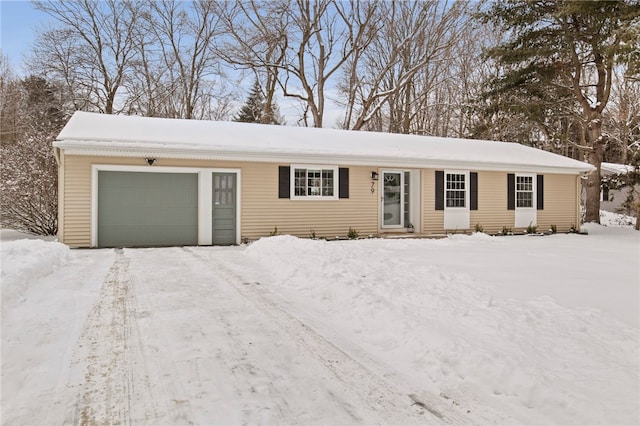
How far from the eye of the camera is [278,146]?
1067 centimetres

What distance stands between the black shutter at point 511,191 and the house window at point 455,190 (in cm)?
170

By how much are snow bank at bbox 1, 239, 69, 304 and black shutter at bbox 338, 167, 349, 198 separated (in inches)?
263

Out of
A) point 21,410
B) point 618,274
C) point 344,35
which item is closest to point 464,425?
point 21,410

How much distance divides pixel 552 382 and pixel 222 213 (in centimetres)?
863

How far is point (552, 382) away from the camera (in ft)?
8.82

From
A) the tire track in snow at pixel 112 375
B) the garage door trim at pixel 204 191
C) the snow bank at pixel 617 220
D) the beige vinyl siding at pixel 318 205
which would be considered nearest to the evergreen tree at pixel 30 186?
the beige vinyl siding at pixel 318 205

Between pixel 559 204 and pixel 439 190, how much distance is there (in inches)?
201

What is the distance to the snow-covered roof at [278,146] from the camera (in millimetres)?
9258

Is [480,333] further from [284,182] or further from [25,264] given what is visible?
[284,182]

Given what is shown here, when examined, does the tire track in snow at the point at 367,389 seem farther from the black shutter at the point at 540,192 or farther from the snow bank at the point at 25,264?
the black shutter at the point at 540,192

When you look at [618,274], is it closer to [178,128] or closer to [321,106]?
[178,128]

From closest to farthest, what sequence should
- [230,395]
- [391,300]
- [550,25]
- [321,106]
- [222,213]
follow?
[230,395], [391,300], [222,213], [550,25], [321,106]

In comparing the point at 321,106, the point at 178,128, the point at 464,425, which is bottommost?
the point at 464,425

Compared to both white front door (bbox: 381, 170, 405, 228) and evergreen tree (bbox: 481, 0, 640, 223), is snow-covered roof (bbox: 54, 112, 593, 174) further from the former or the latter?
evergreen tree (bbox: 481, 0, 640, 223)
